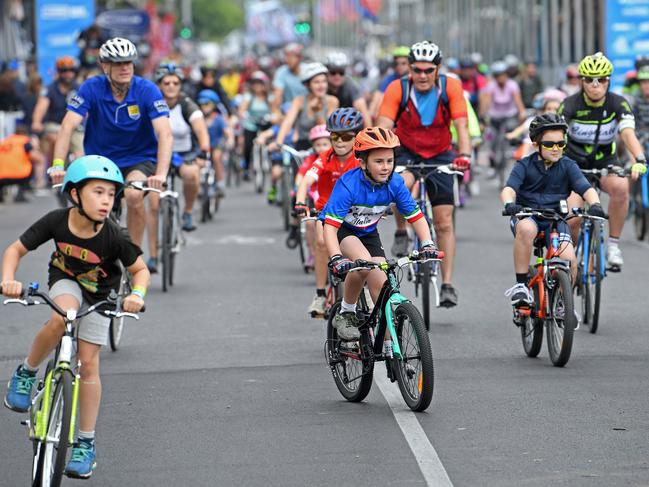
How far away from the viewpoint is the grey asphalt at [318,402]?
761 centimetres

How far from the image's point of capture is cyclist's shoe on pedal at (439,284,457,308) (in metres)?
12.2

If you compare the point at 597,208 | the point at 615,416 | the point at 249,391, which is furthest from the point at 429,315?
the point at 615,416

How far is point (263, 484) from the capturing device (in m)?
7.34

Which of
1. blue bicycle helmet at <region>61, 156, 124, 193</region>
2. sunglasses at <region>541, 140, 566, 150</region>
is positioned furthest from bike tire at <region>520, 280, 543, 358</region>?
blue bicycle helmet at <region>61, 156, 124, 193</region>

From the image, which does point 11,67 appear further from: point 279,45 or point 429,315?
point 279,45

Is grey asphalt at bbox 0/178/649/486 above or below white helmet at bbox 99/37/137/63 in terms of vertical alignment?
below

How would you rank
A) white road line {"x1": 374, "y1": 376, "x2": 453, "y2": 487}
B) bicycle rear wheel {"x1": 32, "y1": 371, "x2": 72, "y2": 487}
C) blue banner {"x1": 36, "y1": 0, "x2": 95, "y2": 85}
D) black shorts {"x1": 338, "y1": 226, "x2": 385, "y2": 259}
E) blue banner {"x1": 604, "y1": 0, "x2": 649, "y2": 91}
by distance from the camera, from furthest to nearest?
blue banner {"x1": 36, "y1": 0, "x2": 95, "y2": 85} < blue banner {"x1": 604, "y1": 0, "x2": 649, "y2": 91} < black shorts {"x1": 338, "y1": 226, "x2": 385, "y2": 259} < white road line {"x1": 374, "y1": 376, "x2": 453, "y2": 487} < bicycle rear wheel {"x1": 32, "y1": 371, "x2": 72, "y2": 487}

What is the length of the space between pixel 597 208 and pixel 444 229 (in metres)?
2.01

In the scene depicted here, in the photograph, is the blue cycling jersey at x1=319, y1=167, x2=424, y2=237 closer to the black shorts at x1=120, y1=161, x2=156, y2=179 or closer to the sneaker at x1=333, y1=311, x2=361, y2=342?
the sneaker at x1=333, y1=311, x2=361, y2=342

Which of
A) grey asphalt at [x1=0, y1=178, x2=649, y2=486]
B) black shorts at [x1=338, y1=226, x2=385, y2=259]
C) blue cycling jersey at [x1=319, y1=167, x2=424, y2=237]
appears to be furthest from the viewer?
black shorts at [x1=338, y1=226, x2=385, y2=259]

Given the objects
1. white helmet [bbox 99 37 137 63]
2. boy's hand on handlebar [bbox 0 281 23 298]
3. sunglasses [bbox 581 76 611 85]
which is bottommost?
boy's hand on handlebar [bbox 0 281 23 298]

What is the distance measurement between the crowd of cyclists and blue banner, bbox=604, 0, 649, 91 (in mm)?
7868

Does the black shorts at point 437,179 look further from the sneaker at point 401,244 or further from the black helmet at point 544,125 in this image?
the black helmet at point 544,125

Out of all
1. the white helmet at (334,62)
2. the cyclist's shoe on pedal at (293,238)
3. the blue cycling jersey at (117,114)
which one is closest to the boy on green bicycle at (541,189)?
the blue cycling jersey at (117,114)
